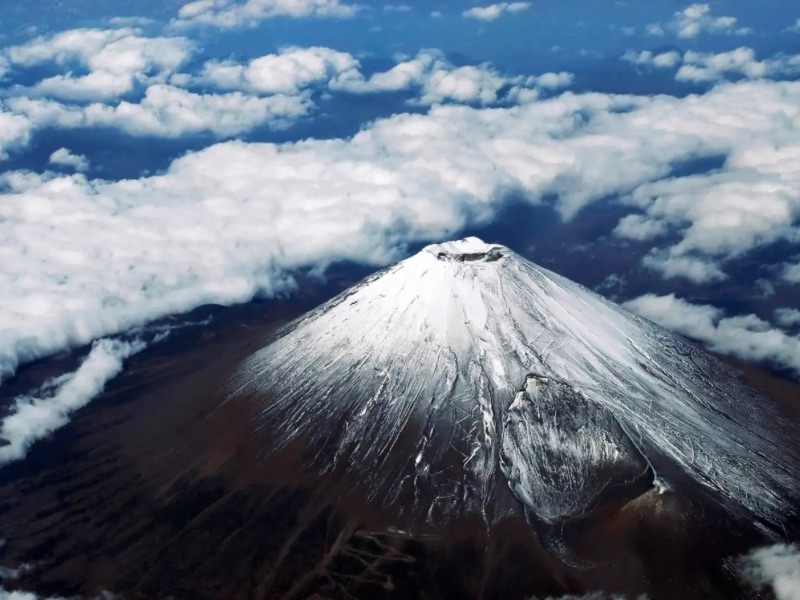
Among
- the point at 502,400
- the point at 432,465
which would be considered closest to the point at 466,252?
the point at 502,400

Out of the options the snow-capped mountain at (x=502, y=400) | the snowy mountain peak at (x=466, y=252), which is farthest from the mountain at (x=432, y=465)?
the snowy mountain peak at (x=466, y=252)

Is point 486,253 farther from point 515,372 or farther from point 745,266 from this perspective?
point 745,266

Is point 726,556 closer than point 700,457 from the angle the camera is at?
Yes

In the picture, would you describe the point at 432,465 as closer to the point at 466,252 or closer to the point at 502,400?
the point at 502,400

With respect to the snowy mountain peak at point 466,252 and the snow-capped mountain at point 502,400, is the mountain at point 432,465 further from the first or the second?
the snowy mountain peak at point 466,252

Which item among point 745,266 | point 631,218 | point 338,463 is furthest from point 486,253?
point 631,218

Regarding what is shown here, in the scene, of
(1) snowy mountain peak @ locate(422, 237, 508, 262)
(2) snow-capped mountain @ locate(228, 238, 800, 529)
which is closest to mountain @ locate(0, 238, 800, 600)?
(2) snow-capped mountain @ locate(228, 238, 800, 529)
